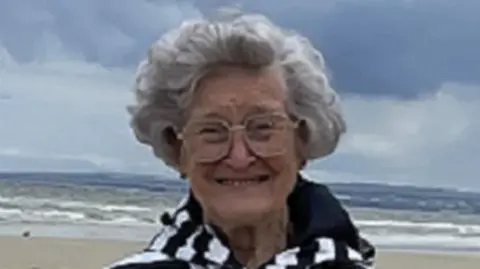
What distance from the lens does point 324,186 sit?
3.70 m

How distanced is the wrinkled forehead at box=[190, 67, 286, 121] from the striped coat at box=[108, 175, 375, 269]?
316 millimetres

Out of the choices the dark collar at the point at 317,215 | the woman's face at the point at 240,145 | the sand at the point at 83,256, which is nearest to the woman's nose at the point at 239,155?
the woman's face at the point at 240,145

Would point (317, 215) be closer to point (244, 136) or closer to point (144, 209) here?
point (244, 136)

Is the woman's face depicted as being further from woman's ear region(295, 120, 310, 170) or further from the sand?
the sand

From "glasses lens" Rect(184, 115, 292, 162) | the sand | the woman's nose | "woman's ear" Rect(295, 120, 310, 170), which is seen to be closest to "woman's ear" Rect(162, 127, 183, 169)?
"glasses lens" Rect(184, 115, 292, 162)

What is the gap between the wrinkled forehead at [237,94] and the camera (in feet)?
10.8

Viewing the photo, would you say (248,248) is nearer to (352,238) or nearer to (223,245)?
(223,245)

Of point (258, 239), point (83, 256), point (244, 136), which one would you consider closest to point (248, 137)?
point (244, 136)

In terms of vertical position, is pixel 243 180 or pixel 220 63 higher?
pixel 220 63

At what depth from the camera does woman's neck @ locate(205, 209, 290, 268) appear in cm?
343

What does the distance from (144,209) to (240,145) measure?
69.9ft

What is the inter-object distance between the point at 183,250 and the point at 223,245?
4.3 inches

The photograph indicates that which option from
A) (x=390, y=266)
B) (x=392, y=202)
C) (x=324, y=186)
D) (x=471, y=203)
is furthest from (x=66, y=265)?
(x=471, y=203)

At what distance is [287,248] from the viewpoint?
3.51 m
